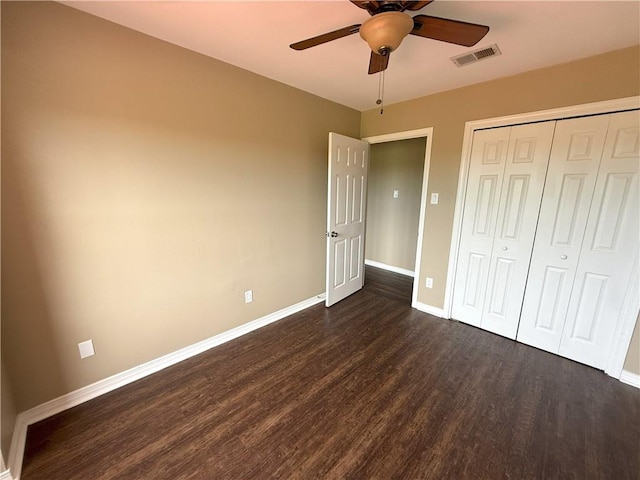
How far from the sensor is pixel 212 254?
2238 millimetres

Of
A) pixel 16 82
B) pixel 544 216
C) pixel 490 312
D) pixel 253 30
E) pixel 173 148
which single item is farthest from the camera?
pixel 490 312

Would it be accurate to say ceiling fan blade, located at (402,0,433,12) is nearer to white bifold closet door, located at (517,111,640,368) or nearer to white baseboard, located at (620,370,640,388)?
white bifold closet door, located at (517,111,640,368)

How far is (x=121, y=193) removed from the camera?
1737 millimetres

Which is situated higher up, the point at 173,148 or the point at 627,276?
the point at 173,148

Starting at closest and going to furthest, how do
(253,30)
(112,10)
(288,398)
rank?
(112,10) → (253,30) → (288,398)

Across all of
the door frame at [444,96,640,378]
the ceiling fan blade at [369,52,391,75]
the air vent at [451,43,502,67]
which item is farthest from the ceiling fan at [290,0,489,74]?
the door frame at [444,96,640,378]

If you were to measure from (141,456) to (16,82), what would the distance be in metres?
2.09

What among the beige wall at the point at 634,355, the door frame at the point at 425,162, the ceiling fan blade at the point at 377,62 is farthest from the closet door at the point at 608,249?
the ceiling fan blade at the point at 377,62

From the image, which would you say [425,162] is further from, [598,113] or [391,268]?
[391,268]

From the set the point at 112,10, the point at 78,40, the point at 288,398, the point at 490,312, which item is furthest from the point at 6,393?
the point at 490,312

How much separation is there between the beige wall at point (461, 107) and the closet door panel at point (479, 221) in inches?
5.7

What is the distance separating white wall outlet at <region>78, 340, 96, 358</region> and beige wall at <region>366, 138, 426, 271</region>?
401cm

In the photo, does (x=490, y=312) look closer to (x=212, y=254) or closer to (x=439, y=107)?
(x=439, y=107)

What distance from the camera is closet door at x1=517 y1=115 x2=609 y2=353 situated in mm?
2008
